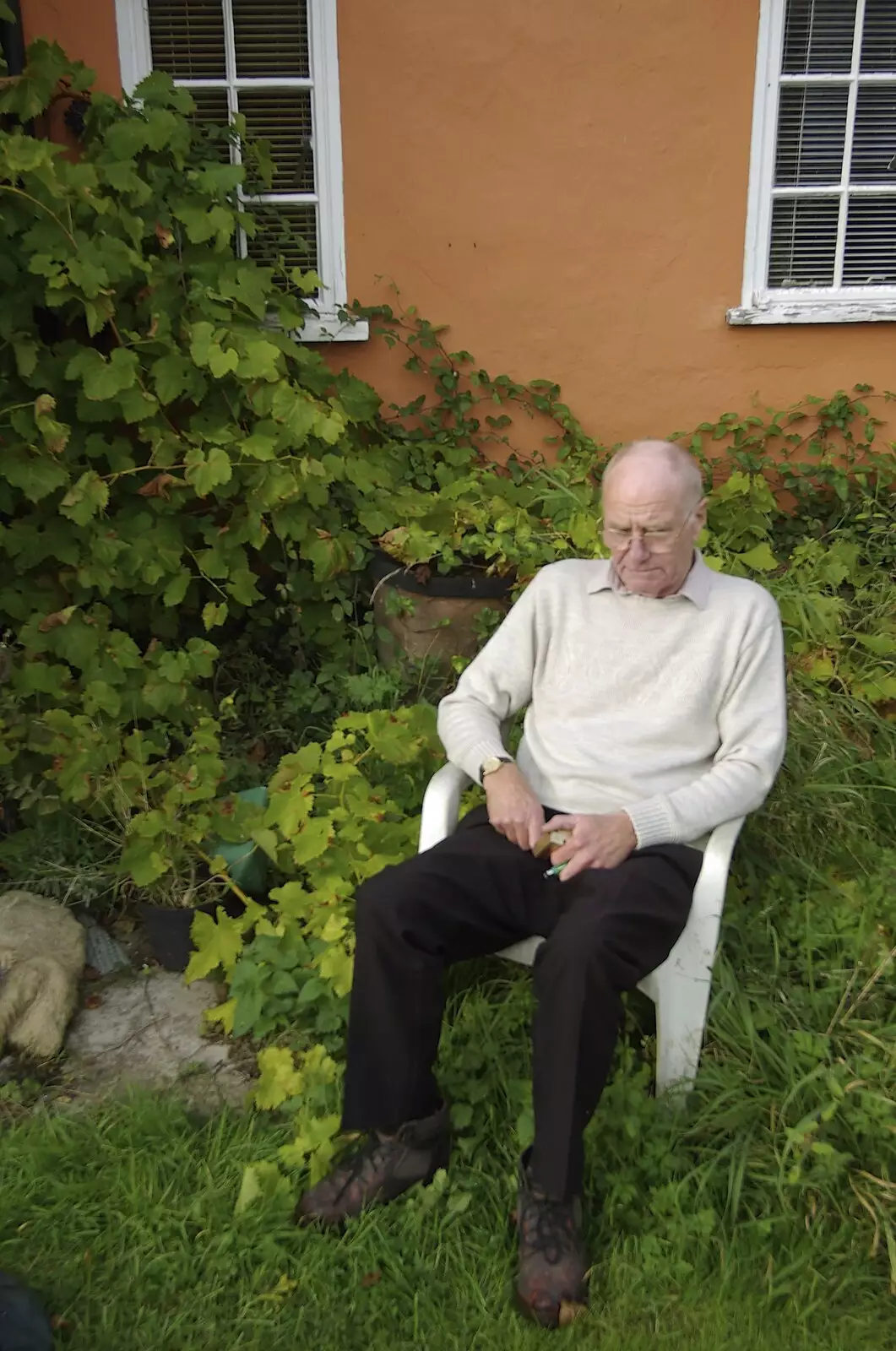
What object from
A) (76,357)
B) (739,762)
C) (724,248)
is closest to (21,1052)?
(739,762)

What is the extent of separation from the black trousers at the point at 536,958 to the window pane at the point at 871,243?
10.6ft

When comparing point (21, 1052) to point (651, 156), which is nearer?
point (21, 1052)

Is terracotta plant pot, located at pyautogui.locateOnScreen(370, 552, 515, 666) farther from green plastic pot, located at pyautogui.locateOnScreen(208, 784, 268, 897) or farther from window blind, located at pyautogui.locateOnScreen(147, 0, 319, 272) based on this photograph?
window blind, located at pyautogui.locateOnScreen(147, 0, 319, 272)

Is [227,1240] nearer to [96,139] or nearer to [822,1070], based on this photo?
[822,1070]

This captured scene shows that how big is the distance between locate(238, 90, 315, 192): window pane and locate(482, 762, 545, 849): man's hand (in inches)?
113

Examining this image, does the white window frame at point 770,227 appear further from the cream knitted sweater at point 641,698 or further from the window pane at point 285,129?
the cream knitted sweater at point 641,698

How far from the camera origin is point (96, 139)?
3.47m

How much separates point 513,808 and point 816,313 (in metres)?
2.98

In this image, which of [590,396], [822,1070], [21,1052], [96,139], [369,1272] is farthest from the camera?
[590,396]

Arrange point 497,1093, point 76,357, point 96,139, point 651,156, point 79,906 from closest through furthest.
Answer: point 497,1093 → point 79,906 → point 76,357 → point 96,139 → point 651,156

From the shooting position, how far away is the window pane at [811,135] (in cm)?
409

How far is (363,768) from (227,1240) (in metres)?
1.35

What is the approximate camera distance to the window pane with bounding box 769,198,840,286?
13.8 feet

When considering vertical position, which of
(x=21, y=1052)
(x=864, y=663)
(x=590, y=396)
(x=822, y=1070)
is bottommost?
(x=21, y=1052)
